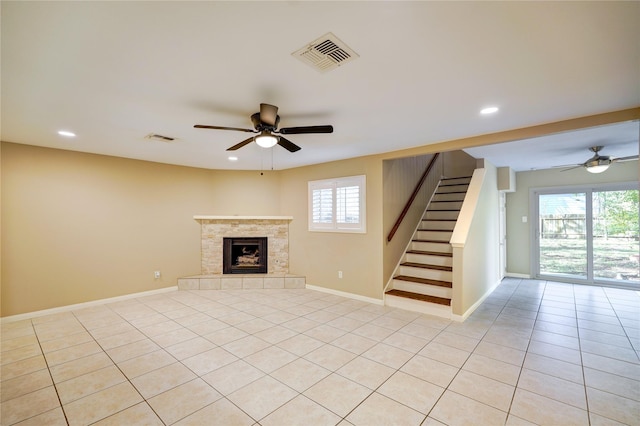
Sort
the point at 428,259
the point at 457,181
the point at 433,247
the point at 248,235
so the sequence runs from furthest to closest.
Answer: the point at 457,181, the point at 248,235, the point at 433,247, the point at 428,259

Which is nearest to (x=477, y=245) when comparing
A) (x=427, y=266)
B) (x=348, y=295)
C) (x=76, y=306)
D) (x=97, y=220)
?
(x=427, y=266)

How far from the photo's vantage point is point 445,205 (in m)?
6.16

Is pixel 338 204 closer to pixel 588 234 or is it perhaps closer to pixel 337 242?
pixel 337 242

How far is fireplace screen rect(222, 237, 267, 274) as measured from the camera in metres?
6.05

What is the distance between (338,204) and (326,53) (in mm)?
3557

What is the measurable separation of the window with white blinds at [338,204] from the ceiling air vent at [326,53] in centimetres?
305

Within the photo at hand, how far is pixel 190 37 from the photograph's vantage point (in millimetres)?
1671

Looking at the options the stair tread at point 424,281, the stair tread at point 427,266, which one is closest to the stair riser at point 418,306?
the stair tread at point 424,281

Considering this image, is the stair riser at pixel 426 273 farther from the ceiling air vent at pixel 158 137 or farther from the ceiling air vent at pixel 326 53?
the ceiling air vent at pixel 158 137

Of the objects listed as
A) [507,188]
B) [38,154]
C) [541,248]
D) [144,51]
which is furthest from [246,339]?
[541,248]

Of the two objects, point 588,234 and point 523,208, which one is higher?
point 523,208

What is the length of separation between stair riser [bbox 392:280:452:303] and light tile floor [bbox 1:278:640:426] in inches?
18.9

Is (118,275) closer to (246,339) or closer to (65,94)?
(246,339)

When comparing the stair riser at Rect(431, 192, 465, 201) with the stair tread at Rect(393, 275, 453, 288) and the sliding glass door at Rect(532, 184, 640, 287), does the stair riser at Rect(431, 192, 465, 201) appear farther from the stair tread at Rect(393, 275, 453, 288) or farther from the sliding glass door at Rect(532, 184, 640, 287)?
the stair tread at Rect(393, 275, 453, 288)
